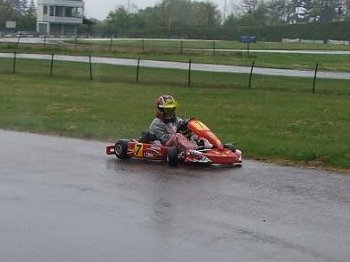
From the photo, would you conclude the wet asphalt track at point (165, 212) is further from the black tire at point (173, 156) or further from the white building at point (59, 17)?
the white building at point (59, 17)

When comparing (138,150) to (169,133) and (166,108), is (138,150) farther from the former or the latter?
(166,108)

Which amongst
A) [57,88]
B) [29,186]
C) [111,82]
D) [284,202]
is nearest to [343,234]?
[284,202]

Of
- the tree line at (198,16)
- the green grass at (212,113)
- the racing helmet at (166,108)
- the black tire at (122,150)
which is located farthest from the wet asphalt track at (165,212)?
the tree line at (198,16)

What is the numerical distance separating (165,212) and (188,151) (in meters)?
3.70

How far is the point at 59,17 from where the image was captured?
445ft

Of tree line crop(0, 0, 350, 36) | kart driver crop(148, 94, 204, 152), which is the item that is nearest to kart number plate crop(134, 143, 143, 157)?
kart driver crop(148, 94, 204, 152)

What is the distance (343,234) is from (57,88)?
22.2 meters

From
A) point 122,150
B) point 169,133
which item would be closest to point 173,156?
point 169,133

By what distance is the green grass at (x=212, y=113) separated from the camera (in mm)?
14609

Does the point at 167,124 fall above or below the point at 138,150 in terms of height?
above

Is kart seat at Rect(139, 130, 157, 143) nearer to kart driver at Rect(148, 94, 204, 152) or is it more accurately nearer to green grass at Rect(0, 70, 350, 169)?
kart driver at Rect(148, 94, 204, 152)

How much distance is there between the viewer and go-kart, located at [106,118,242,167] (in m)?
12.1

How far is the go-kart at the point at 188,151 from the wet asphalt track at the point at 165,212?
0.65ft

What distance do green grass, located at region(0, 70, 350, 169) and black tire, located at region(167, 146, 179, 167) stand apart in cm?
205
